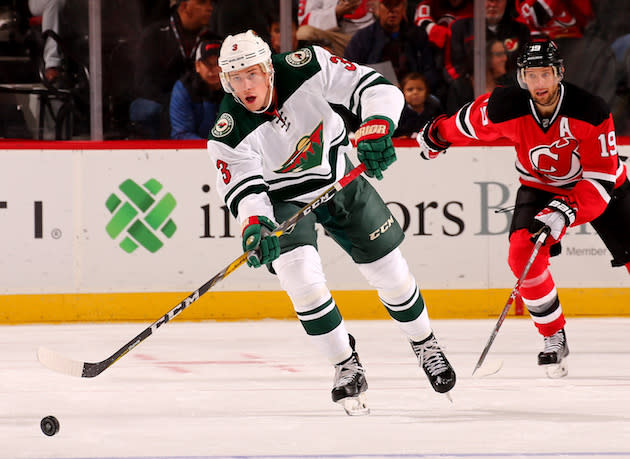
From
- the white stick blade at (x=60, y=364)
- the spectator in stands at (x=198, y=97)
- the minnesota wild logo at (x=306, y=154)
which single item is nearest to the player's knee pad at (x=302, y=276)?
the minnesota wild logo at (x=306, y=154)

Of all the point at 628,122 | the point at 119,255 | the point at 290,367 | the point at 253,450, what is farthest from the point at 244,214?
the point at 628,122

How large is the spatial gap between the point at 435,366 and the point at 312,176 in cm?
64

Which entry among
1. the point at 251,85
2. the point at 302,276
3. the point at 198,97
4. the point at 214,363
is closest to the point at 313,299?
the point at 302,276

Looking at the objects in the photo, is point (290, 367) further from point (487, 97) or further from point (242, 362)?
point (487, 97)

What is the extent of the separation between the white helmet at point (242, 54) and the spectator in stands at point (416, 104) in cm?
252

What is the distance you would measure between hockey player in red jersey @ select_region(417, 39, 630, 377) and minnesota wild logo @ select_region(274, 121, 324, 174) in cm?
77

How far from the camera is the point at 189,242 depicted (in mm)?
5297

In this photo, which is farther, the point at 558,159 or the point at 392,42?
the point at 392,42

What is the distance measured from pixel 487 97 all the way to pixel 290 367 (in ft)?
3.90

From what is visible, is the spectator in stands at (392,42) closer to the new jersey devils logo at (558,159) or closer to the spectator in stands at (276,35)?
the spectator in stands at (276,35)

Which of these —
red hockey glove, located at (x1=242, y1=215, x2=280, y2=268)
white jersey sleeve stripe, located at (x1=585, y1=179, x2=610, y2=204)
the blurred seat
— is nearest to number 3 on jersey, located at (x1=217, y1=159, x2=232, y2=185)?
red hockey glove, located at (x1=242, y1=215, x2=280, y2=268)

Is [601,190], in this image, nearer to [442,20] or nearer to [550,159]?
[550,159]

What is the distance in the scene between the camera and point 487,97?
3.81m

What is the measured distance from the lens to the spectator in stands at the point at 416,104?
5.46 m
